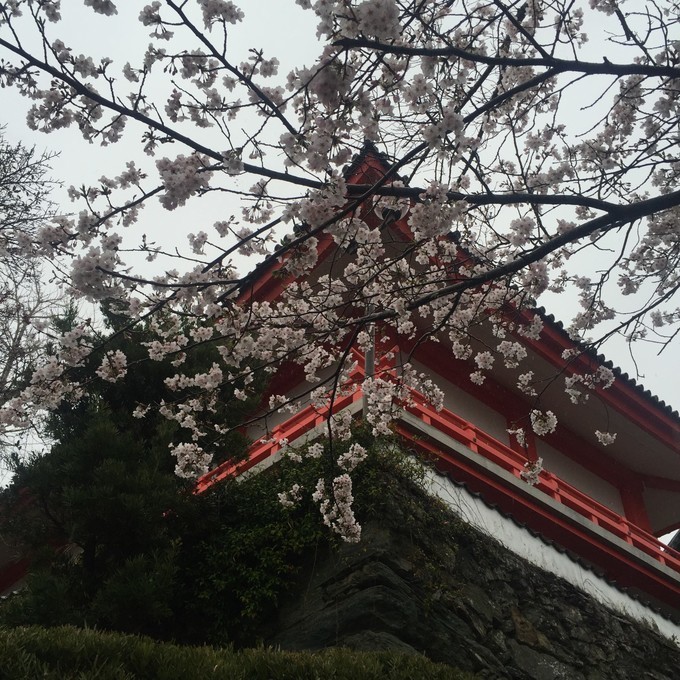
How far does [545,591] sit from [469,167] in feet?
13.5

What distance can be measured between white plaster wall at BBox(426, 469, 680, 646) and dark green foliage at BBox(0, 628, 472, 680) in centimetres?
254

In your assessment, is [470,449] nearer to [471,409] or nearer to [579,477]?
[471,409]

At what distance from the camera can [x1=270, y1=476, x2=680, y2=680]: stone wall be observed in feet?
15.3

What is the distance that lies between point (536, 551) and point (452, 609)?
75.2 inches

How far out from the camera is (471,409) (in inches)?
358

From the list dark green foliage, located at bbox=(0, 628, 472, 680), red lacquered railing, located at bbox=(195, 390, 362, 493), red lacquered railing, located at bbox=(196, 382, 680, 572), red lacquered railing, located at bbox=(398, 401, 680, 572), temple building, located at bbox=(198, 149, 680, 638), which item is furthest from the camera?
red lacquered railing, located at bbox=(398, 401, 680, 572)

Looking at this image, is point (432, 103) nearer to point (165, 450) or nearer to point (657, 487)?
point (165, 450)

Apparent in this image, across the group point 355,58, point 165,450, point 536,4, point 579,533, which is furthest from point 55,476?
point 579,533

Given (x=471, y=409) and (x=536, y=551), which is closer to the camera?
(x=536, y=551)

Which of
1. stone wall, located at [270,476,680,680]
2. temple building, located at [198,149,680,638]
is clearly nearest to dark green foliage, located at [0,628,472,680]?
stone wall, located at [270,476,680,680]

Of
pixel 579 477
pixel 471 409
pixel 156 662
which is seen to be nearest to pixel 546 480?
pixel 471 409

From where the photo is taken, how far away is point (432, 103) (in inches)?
154

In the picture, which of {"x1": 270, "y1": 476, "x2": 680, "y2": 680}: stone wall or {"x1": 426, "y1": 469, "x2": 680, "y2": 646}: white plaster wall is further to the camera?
{"x1": 426, "y1": 469, "x2": 680, "y2": 646}: white plaster wall

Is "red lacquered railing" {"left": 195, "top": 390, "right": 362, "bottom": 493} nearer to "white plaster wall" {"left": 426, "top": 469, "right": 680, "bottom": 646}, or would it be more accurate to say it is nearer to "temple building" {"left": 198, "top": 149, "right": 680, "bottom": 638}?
"temple building" {"left": 198, "top": 149, "right": 680, "bottom": 638}
